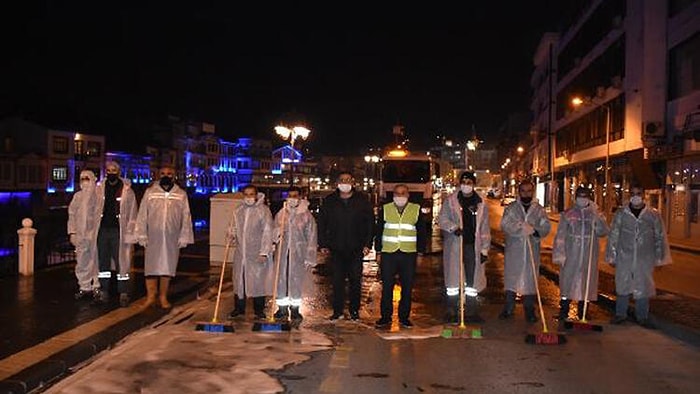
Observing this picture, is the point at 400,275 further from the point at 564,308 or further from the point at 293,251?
the point at 564,308

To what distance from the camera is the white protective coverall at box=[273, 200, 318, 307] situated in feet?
32.6

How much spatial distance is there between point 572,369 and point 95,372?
15.8ft

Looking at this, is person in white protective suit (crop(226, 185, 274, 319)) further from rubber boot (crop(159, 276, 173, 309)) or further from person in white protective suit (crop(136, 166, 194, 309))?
rubber boot (crop(159, 276, 173, 309))

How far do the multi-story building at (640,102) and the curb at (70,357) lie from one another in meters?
26.2

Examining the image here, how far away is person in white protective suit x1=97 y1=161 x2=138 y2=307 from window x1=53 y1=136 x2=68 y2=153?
5820 centimetres

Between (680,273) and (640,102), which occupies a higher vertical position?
(640,102)

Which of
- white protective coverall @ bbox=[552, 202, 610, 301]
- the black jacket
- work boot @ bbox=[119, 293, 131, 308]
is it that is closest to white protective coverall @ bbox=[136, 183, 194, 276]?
work boot @ bbox=[119, 293, 131, 308]

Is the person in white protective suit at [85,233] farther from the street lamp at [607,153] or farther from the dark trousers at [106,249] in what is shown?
the street lamp at [607,153]

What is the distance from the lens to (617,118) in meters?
41.1

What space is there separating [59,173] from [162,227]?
195 feet

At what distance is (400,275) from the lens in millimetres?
9547

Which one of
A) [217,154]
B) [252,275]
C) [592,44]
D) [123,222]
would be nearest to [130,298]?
[123,222]

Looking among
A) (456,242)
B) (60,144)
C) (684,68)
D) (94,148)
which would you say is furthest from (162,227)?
(94,148)

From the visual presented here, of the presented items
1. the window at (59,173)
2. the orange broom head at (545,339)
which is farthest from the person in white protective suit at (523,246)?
the window at (59,173)
